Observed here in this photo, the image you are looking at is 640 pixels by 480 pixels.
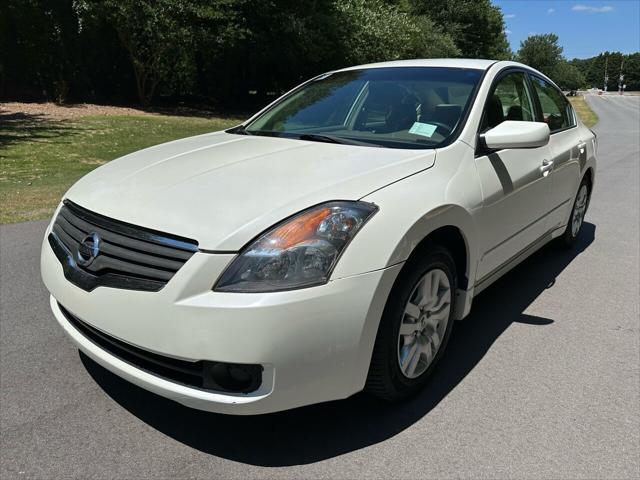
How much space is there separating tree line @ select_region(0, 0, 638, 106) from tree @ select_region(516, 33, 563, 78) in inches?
3506

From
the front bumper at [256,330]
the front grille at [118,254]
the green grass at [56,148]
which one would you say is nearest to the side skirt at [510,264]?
the front bumper at [256,330]

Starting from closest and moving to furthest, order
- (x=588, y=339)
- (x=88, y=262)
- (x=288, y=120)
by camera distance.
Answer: (x=88, y=262), (x=588, y=339), (x=288, y=120)

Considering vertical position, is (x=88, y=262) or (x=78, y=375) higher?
(x=88, y=262)

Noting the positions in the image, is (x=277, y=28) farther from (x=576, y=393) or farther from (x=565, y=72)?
(x=565, y=72)

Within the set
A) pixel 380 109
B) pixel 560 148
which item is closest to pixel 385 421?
pixel 380 109

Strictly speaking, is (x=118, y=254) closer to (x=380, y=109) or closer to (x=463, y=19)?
(x=380, y=109)

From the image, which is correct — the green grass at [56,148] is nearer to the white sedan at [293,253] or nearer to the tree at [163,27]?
the tree at [163,27]

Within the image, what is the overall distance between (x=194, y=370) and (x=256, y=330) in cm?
35

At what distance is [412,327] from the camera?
103 inches

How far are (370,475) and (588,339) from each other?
1958 mm

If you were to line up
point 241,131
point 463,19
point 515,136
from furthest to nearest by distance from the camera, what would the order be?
point 463,19, point 241,131, point 515,136

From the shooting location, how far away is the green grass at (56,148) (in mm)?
7258

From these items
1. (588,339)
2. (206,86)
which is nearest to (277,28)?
(206,86)

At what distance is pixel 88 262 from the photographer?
237 cm
